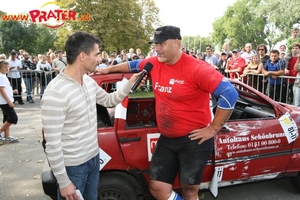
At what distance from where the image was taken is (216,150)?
9.66 ft

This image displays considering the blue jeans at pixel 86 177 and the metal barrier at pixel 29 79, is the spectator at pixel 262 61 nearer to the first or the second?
the blue jeans at pixel 86 177

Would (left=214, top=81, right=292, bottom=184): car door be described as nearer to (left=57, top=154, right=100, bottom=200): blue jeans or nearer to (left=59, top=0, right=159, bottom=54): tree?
(left=57, top=154, right=100, bottom=200): blue jeans

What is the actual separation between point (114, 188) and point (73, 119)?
1.15m

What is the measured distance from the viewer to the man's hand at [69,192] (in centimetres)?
176

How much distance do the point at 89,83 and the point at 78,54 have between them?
0.29 meters

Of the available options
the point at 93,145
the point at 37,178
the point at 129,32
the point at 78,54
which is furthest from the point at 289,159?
the point at 129,32

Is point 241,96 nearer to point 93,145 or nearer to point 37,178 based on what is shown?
point 93,145

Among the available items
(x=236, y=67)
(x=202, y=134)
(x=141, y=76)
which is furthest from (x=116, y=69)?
(x=236, y=67)

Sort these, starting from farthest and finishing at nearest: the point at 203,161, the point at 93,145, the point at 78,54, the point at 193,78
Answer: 1. the point at 203,161
2. the point at 193,78
3. the point at 93,145
4. the point at 78,54

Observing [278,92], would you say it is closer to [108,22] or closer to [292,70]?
[292,70]

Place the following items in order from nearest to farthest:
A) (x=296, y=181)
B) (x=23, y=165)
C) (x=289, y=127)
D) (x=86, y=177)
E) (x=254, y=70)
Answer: (x=86, y=177), (x=289, y=127), (x=296, y=181), (x=23, y=165), (x=254, y=70)

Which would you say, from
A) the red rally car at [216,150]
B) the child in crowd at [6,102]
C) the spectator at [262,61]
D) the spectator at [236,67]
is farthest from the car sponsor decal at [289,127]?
the child in crowd at [6,102]

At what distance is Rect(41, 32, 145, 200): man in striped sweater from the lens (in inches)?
66.2

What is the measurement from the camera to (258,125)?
3182 millimetres
